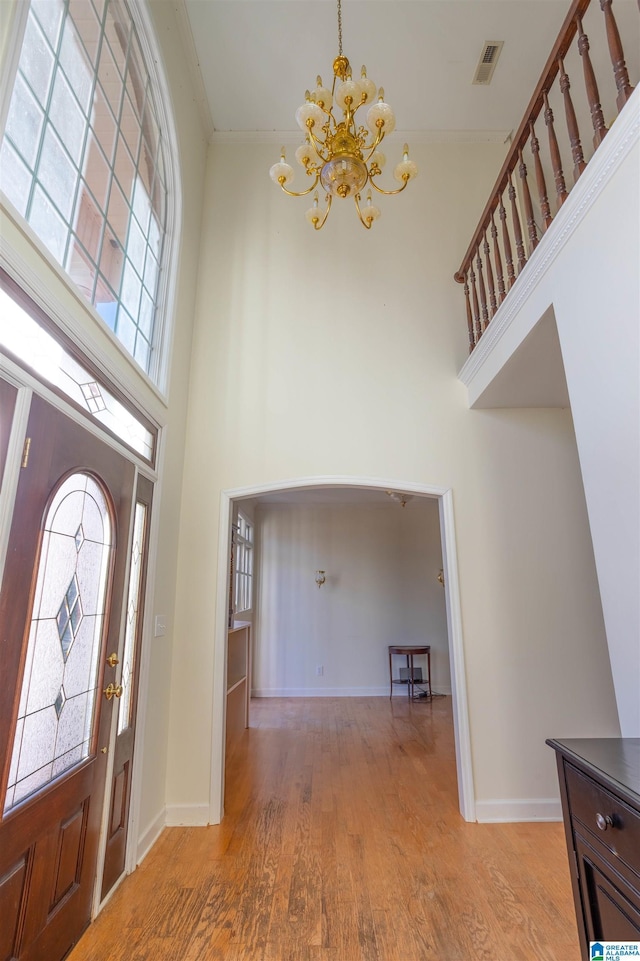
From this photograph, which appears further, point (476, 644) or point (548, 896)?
point (476, 644)

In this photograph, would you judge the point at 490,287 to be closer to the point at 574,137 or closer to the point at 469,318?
the point at 469,318

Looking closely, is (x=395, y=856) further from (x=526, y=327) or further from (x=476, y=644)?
(x=526, y=327)

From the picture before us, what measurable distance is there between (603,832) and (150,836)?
8.60 ft

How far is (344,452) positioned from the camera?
3648 mm

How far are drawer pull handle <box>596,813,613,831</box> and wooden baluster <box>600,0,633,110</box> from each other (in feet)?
7.61

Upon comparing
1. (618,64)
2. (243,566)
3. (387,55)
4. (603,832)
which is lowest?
(603,832)

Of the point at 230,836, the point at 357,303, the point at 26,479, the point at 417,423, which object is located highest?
the point at 357,303

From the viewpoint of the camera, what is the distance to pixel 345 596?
727cm

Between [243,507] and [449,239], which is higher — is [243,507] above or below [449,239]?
below

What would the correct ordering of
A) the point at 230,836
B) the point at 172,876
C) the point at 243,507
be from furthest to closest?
the point at 243,507
the point at 230,836
the point at 172,876

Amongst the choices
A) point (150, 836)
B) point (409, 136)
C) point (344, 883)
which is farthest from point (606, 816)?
point (409, 136)

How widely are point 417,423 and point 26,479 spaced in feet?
9.13

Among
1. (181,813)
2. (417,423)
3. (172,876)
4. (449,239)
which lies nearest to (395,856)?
(172,876)

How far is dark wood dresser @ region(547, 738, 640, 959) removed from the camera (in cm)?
114
